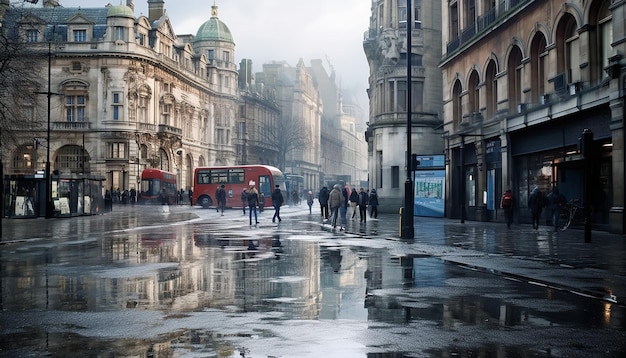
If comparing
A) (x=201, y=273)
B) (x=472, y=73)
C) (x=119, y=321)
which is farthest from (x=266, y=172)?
(x=119, y=321)

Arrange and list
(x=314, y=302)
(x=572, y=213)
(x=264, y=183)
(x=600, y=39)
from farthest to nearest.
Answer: (x=264, y=183)
(x=572, y=213)
(x=600, y=39)
(x=314, y=302)

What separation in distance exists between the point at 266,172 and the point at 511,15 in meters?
31.7

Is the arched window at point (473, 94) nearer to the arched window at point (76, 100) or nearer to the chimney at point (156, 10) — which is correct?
the arched window at point (76, 100)

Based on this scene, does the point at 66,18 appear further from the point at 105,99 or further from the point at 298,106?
the point at 298,106

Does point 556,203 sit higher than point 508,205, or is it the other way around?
point 556,203

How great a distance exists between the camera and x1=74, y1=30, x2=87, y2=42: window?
236 feet

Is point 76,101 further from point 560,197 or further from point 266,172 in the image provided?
point 560,197

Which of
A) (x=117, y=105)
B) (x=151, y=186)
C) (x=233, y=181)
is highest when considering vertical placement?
(x=117, y=105)

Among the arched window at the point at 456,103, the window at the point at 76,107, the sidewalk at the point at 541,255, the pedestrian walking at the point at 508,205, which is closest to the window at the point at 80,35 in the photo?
the window at the point at 76,107

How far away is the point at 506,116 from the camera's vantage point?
96.7 ft

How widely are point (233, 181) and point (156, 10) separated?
114 ft

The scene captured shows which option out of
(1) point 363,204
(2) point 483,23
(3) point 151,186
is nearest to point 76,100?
(3) point 151,186

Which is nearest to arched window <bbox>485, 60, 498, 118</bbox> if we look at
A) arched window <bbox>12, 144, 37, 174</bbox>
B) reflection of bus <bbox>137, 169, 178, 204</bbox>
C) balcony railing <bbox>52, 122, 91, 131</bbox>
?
reflection of bus <bbox>137, 169, 178, 204</bbox>

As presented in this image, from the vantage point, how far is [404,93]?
47.3m
